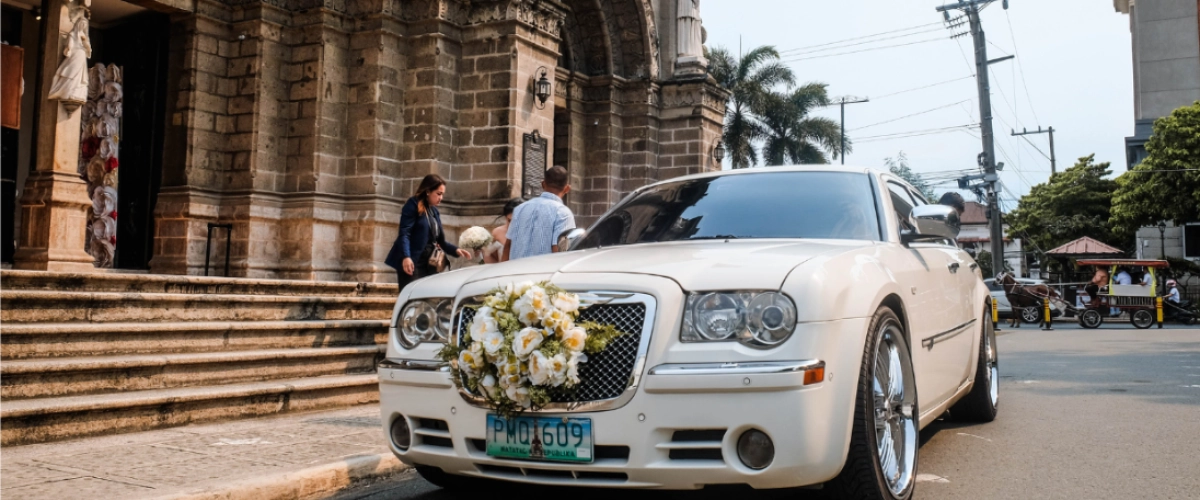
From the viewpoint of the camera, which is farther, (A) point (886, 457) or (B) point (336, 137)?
(B) point (336, 137)

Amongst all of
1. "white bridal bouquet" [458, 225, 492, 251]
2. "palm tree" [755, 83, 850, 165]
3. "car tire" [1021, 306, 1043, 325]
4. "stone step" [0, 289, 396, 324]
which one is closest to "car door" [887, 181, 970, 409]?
"white bridal bouquet" [458, 225, 492, 251]

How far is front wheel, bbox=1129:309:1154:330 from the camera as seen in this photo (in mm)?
23578

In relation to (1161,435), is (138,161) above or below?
above

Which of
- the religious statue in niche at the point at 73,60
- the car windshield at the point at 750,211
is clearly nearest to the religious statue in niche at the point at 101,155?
the religious statue in niche at the point at 73,60

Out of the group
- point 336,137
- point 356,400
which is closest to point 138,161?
point 336,137

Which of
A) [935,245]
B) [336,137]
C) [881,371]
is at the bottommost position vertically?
[881,371]

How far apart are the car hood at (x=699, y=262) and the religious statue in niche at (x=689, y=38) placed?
16731 millimetres

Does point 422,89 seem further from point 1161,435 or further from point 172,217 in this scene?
point 1161,435

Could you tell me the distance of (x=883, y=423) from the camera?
145 inches

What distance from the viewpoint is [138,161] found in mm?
12922

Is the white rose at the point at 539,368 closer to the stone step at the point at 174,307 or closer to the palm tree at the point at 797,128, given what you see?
the stone step at the point at 174,307

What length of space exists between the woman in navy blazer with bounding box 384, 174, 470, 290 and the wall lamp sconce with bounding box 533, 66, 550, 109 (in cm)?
637

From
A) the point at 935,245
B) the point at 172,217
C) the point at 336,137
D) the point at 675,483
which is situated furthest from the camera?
the point at 336,137

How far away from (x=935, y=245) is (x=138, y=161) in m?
11.1
